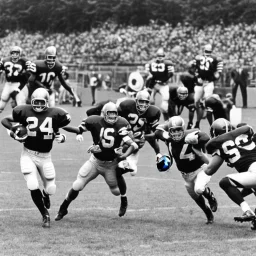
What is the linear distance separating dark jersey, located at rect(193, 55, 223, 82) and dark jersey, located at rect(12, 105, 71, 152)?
31.2ft

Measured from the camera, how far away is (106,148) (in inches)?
309

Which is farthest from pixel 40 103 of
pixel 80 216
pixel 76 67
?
pixel 76 67

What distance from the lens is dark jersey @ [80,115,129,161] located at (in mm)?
7828

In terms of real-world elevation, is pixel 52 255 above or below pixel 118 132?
below

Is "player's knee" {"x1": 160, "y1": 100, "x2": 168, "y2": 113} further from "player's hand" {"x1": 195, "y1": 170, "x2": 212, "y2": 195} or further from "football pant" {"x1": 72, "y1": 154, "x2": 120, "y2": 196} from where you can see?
"player's hand" {"x1": 195, "y1": 170, "x2": 212, "y2": 195}

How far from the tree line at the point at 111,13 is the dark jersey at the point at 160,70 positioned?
16.6 meters

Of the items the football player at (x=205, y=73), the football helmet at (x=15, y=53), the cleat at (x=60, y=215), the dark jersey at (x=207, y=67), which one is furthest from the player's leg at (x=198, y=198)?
the dark jersey at (x=207, y=67)

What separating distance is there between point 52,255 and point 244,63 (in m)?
21.7

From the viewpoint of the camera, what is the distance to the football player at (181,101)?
14.9 m

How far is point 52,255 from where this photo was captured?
19.6 feet

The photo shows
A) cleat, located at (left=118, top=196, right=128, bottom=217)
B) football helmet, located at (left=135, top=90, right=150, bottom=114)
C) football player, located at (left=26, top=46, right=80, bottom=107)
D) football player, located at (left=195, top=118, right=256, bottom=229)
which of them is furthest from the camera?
football player, located at (left=26, top=46, right=80, bottom=107)

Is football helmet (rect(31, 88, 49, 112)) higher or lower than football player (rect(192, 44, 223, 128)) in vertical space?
higher

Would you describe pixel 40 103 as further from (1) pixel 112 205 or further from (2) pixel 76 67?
(2) pixel 76 67

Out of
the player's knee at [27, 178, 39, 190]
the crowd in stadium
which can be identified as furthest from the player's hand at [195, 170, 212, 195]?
the crowd in stadium
